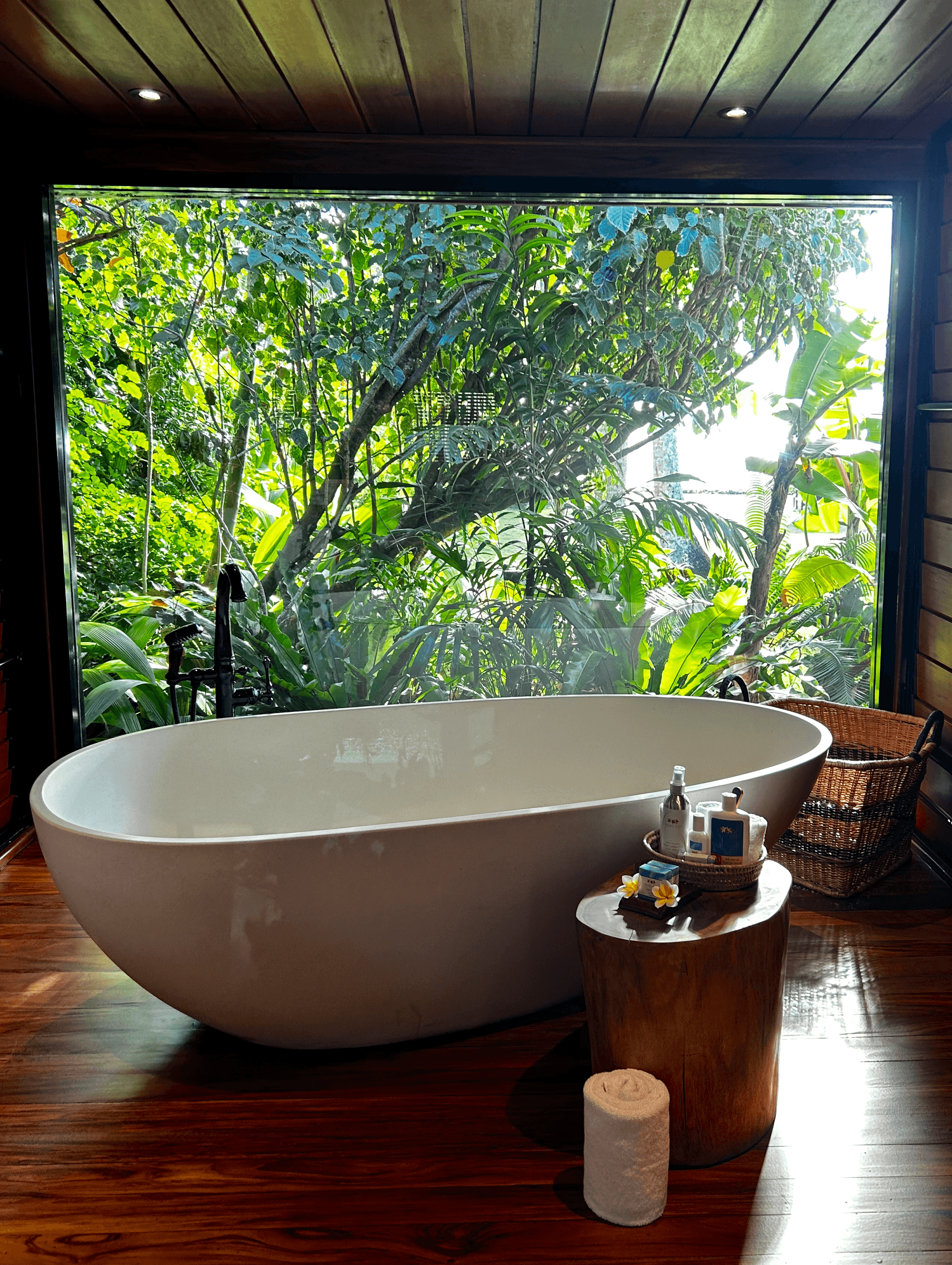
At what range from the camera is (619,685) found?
11.8ft

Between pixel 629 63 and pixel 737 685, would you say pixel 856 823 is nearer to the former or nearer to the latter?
pixel 737 685

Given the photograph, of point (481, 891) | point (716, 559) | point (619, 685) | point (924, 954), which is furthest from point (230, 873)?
point (716, 559)

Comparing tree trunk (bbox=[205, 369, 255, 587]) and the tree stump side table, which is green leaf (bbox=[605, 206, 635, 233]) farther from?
the tree stump side table

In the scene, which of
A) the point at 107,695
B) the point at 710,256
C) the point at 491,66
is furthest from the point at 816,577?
the point at 107,695

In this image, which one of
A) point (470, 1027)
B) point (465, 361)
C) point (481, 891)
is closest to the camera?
point (481, 891)

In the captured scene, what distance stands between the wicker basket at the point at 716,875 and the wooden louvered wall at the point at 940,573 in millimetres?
1486

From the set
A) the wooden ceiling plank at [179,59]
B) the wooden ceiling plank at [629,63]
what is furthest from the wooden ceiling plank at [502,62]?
the wooden ceiling plank at [179,59]

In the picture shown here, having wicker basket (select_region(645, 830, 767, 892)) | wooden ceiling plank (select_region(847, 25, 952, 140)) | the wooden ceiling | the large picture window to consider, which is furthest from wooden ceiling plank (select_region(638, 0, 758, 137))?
wicker basket (select_region(645, 830, 767, 892))

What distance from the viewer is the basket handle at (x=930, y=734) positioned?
289 centimetres

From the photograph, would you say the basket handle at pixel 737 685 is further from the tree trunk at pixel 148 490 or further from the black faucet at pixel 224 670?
the tree trunk at pixel 148 490

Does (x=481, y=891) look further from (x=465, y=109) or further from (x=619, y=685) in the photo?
(x=465, y=109)

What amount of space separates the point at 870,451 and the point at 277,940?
8.82ft

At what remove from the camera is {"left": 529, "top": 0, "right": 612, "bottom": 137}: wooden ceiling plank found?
2371mm

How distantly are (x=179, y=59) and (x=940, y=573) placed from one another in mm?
2701
